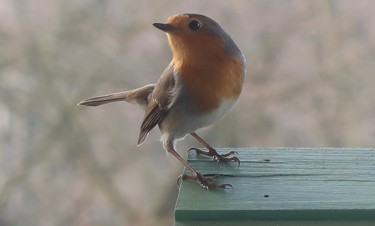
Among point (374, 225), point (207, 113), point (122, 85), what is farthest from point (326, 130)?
point (374, 225)

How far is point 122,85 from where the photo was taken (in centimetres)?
239

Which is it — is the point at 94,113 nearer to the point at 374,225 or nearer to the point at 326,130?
the point at 326,130

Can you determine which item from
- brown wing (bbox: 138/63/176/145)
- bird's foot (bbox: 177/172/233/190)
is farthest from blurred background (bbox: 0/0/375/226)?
bird's foot (bbox: 177/172/233/190)

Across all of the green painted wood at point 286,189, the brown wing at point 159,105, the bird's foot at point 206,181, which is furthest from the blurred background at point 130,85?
the bird's foot at point 206,181

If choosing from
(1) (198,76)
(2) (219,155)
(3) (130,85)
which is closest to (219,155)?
(2) (219,155)

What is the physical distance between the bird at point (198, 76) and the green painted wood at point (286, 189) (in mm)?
57

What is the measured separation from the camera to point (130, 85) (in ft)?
7.82

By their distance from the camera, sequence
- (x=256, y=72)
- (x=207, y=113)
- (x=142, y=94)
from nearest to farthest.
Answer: (x=207, y=113) → (x=142, y=94) → (x=256, y=72)

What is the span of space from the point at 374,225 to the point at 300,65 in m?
1.41

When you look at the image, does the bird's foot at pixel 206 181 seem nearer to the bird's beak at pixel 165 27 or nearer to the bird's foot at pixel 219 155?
the bird's foot at pixel 219 155

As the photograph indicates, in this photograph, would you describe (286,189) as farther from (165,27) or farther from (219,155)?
(165,27)

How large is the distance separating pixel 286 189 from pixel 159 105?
1.21ft

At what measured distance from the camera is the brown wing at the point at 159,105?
4.55ft

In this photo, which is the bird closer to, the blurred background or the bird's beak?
the bird's beak
